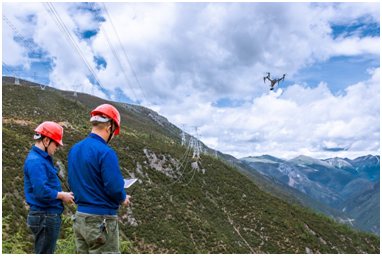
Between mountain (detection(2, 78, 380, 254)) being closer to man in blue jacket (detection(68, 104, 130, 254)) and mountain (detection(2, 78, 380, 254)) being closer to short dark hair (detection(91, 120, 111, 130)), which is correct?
man in blue jacket (detection(68, 104, 130, 254))

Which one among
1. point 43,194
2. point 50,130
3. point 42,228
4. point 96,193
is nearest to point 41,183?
point 43,194

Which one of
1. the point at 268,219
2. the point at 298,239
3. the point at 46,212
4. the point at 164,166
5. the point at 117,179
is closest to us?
the point at 117,179

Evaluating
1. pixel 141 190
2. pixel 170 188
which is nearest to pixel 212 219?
pixel 170 188

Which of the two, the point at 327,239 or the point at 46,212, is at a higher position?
the point at 46,212

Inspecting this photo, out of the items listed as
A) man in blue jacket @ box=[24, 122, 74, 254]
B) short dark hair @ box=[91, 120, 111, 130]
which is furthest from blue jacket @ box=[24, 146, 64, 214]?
short dark hair @ box=[91, 120, 111, 130]

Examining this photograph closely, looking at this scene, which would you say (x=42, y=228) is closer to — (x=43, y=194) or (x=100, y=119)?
(x=43, y=194)

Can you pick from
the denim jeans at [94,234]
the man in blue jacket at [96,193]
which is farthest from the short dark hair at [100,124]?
the denim jeans at [94,234]

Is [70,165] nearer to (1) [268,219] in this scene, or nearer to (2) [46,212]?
(2) [46,212]
